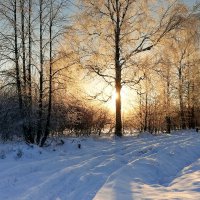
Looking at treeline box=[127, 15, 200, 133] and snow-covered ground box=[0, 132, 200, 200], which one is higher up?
treeline box=[127, 15, 200, 133]

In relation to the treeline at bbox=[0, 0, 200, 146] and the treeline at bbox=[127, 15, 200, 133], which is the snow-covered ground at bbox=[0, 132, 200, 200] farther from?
the treeline at bbox=[127, 15, 200, 133]

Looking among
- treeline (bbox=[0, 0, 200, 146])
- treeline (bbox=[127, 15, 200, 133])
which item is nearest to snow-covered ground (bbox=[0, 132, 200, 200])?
treeline (bbox=[0, 0, 200, 146])

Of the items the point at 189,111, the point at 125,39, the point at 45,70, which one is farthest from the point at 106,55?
the point at 189,111

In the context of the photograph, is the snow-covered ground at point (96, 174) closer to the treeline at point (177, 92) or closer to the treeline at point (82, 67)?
the treeline at point (82, 67)

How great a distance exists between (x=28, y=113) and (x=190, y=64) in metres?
23.9

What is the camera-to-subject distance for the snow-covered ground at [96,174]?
28.4ft

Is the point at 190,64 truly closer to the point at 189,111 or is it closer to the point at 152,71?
the point at 189,111

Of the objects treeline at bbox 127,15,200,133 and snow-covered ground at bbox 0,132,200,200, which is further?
treeline at bbox 127,15,200,133

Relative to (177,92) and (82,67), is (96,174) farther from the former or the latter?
(177,92)

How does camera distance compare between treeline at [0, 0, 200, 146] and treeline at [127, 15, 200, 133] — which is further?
treeline at [127, 15, 200, 133]

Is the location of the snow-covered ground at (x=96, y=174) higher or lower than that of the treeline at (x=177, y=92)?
lower

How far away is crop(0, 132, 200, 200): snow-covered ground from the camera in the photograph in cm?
865

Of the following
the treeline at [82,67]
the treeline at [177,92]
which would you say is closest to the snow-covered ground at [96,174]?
the treeline at [82,67]

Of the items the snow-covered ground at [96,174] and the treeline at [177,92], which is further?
the treeline at [177,92]
